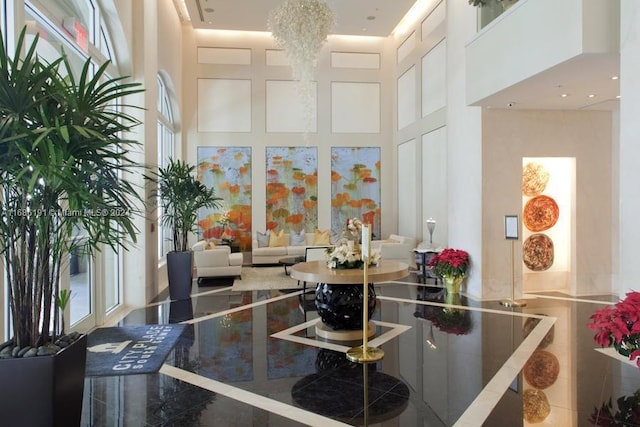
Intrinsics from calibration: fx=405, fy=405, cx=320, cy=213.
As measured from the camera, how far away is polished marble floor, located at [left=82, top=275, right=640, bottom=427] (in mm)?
3037

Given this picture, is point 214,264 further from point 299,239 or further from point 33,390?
point 33,390

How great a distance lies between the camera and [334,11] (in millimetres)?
9102

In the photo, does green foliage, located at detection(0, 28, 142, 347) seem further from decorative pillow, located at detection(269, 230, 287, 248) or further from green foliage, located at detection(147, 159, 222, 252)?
decorative pillow, located at detection(269, 230, 287, 248)

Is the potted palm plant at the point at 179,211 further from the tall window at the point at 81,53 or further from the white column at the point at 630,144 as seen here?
the white column at the point at 630,144

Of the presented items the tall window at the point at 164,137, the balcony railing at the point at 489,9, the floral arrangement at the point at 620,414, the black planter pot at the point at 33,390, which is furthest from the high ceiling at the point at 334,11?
the black planter pot at the point at 33,390

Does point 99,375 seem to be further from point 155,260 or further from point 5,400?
point 155,260

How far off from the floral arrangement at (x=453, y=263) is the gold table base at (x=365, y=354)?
3.15 meters

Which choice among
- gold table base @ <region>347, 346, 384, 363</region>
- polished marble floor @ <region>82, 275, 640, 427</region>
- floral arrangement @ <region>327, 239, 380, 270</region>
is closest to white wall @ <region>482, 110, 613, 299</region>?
polished marble floor @ <region>82, 275, 640, 427</region>

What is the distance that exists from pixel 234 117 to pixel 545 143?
786cm

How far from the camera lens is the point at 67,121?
2248mm

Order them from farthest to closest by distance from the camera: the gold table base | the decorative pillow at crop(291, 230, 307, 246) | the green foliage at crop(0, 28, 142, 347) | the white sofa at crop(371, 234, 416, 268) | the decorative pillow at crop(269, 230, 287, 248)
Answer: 1. the decorative pillow at crop(291, 230, 307, 246)
2. the decorative pillow at crop(269, 230, 287, 248)
3. the white sofa at crop(371, 234, 416, 268)
4. the gold table base
5. the green foliage at crop(0, 28, 142, 347)

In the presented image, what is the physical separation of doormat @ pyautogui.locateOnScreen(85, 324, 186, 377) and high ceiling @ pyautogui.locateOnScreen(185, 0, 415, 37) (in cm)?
740

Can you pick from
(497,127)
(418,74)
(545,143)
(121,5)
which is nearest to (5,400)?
(121,5)

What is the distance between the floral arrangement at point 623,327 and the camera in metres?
2.87
